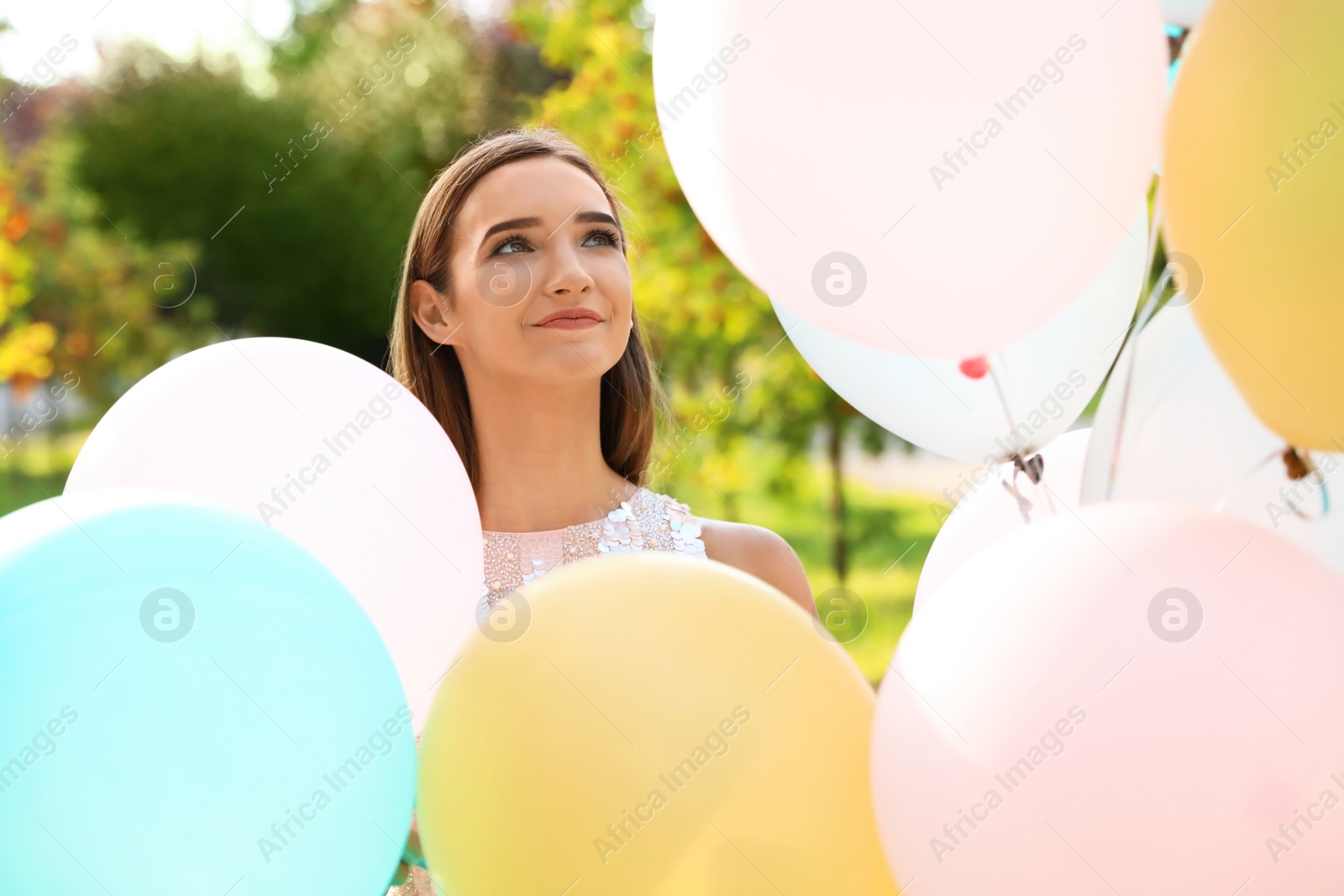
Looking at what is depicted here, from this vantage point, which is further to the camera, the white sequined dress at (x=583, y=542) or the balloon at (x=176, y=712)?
the white sequined dress at (x=583, y=542)

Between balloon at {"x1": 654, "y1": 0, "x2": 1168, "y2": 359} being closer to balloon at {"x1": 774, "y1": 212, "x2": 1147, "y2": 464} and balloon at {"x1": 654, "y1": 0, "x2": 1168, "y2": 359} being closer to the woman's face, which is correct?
balloon at {"x1": 774, "y1": 212, "x2": 1147, "y2": 464}

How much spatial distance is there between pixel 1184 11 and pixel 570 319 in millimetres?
1053

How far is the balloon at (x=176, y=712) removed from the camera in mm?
1125

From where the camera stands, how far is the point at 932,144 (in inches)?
48.2

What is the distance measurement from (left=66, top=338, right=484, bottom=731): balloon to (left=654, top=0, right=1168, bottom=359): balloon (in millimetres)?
642

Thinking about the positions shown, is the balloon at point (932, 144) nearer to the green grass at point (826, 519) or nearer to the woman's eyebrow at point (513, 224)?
the woman's eyebrow at point (513, 224)

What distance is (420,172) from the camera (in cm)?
1199

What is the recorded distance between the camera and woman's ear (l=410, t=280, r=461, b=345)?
7.30 feet

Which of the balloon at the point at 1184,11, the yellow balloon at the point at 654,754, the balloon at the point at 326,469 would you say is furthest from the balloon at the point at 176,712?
the balloon at the point at 1184,11

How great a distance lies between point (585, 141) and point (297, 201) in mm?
7060

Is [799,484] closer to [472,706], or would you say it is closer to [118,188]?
[472,706]

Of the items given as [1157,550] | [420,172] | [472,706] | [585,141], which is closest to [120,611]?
[472,706]

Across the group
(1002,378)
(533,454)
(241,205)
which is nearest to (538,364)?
(533,454)

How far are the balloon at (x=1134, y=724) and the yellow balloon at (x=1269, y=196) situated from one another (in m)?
0.17
